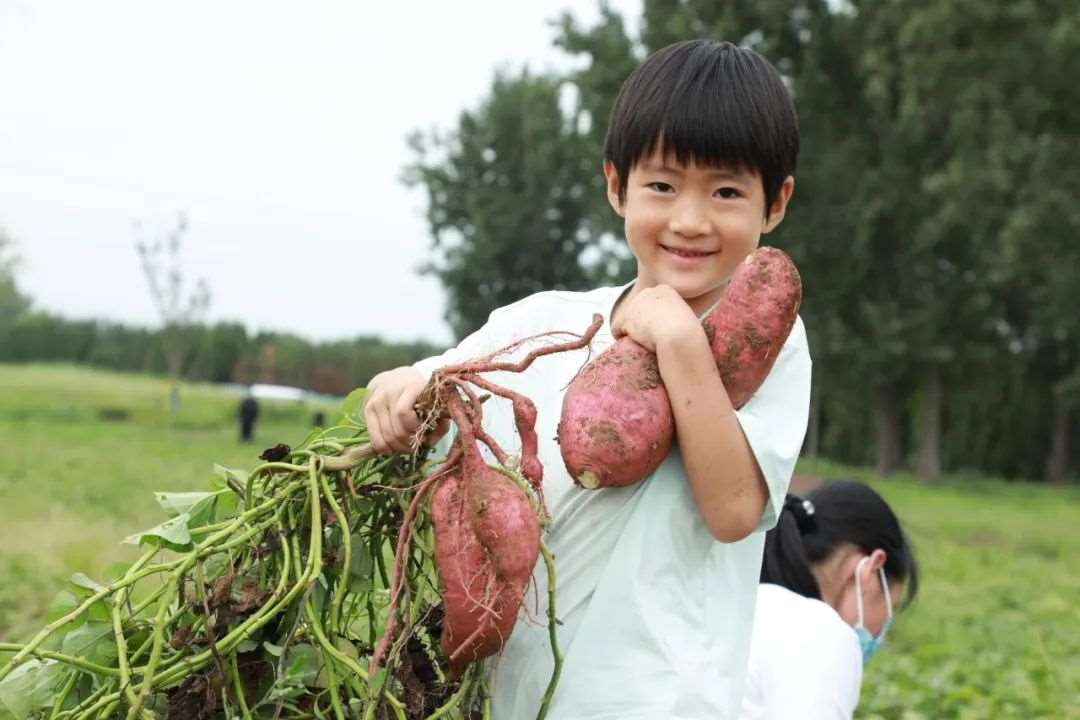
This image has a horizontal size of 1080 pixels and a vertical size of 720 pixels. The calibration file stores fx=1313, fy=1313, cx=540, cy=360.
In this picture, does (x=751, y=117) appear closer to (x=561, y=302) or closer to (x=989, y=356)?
(x=561, y=302)

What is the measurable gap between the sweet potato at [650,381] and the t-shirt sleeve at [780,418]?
5cm

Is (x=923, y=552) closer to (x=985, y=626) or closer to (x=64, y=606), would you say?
(x=985, y=626)

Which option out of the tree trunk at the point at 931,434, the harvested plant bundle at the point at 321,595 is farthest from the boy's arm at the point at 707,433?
the tree trunk at the point at 931,434

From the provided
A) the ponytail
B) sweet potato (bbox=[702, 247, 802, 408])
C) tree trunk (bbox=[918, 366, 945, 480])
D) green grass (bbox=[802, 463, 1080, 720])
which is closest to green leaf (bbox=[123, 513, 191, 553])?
sweet potato (bbox=[702, 247, 802, 408])

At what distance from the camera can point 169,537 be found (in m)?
1.72

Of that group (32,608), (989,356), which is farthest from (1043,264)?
(32,608)

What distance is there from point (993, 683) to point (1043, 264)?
16.1 metres

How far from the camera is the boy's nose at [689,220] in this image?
179cm

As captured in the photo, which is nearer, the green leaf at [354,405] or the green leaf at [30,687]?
the green leaf at [30,687]

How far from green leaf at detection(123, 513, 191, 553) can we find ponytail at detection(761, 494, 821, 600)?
188 centimetres

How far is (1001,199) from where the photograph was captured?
71.5 feet

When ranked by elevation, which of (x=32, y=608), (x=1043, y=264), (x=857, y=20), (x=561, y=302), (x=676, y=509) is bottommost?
(x=32, y=608)

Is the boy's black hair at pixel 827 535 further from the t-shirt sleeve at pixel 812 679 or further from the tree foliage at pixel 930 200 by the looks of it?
the tree foliage at pixel 930 200

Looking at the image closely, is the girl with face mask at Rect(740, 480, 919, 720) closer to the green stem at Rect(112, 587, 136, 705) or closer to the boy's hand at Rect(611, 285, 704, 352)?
the boy's hand at Rect(611, 285, 704, 352)
